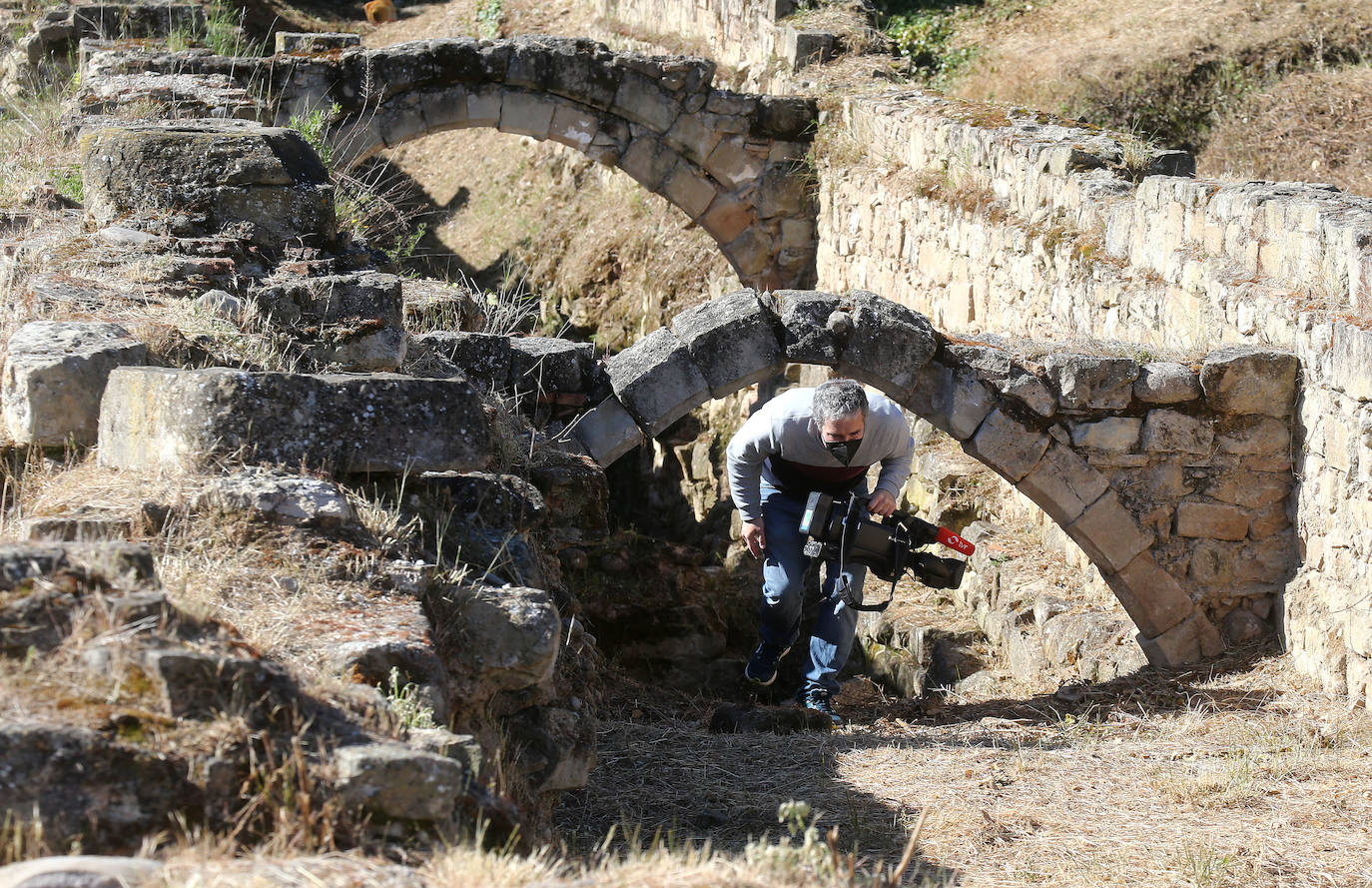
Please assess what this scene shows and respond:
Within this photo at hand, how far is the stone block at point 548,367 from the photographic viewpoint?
6457 millimetres

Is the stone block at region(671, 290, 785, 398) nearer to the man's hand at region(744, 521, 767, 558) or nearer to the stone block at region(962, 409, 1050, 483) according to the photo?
the man's hand at region(744, 521, 767, 558)

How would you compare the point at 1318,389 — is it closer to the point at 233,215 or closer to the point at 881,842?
the point at 881,842

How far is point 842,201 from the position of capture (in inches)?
471

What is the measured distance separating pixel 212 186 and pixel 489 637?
3.08m

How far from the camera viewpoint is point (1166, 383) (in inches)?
251

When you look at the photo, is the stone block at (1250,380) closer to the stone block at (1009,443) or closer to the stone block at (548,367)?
the stone block at (1009,443)

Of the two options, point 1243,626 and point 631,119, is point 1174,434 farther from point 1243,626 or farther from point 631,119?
point 631,119

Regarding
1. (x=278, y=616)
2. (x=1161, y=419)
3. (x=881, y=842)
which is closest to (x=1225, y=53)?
(x=1161, y=419)

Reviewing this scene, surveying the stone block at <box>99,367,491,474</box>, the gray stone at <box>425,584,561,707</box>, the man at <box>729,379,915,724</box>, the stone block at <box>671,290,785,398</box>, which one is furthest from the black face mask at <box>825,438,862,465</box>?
the gray stone at <box>425,584,561,707</box>

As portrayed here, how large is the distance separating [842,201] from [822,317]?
19.0 feet

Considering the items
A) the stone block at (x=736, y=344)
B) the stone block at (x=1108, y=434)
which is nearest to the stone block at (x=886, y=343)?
the stone block at (x=736, y=344)

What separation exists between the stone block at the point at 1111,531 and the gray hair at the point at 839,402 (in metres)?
1.51

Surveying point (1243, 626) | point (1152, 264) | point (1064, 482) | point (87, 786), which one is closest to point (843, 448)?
point (1064, 482)

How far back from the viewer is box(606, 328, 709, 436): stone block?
6.50 meters
